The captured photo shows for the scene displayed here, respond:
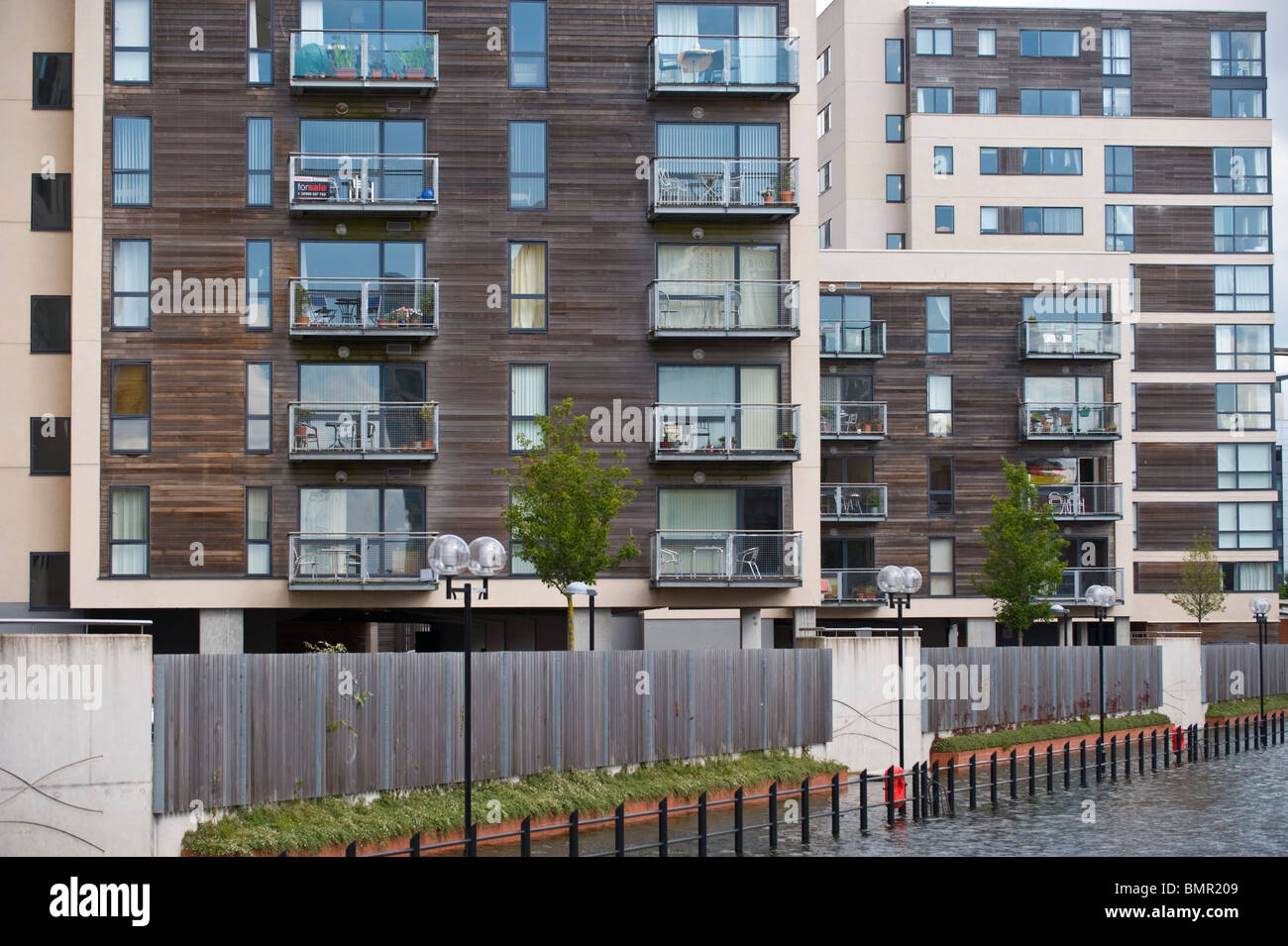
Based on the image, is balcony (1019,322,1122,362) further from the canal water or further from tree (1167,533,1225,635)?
the canal water

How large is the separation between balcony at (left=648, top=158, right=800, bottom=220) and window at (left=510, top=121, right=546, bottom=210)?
2.79m

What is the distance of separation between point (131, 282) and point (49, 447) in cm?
450

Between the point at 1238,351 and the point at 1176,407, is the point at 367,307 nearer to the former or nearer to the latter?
the point at 1176,407

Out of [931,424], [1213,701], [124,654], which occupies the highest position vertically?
[931,424]

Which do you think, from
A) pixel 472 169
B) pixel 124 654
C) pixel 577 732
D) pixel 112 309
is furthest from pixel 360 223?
pixel 124 654

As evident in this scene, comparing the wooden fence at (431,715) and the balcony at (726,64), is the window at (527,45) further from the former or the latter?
the wooden fence at (431,715)

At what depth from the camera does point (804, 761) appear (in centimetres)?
3375

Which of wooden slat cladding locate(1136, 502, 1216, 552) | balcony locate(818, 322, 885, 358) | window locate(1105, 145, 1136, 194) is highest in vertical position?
window locate(1105, 145, 1136, 194)

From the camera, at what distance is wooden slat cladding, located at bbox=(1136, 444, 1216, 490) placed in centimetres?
6606

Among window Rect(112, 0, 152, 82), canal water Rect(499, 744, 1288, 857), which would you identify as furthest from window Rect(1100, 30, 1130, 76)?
window Rect(112, 0, 152, 82)

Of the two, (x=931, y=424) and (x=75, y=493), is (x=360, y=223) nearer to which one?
(x=75, y=493)

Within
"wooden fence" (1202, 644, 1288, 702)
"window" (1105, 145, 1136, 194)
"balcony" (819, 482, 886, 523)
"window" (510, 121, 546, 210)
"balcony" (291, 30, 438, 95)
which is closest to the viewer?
"balcony" (291, 30, 438, 95)

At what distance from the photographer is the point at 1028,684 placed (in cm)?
4484

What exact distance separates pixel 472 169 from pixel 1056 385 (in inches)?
989
